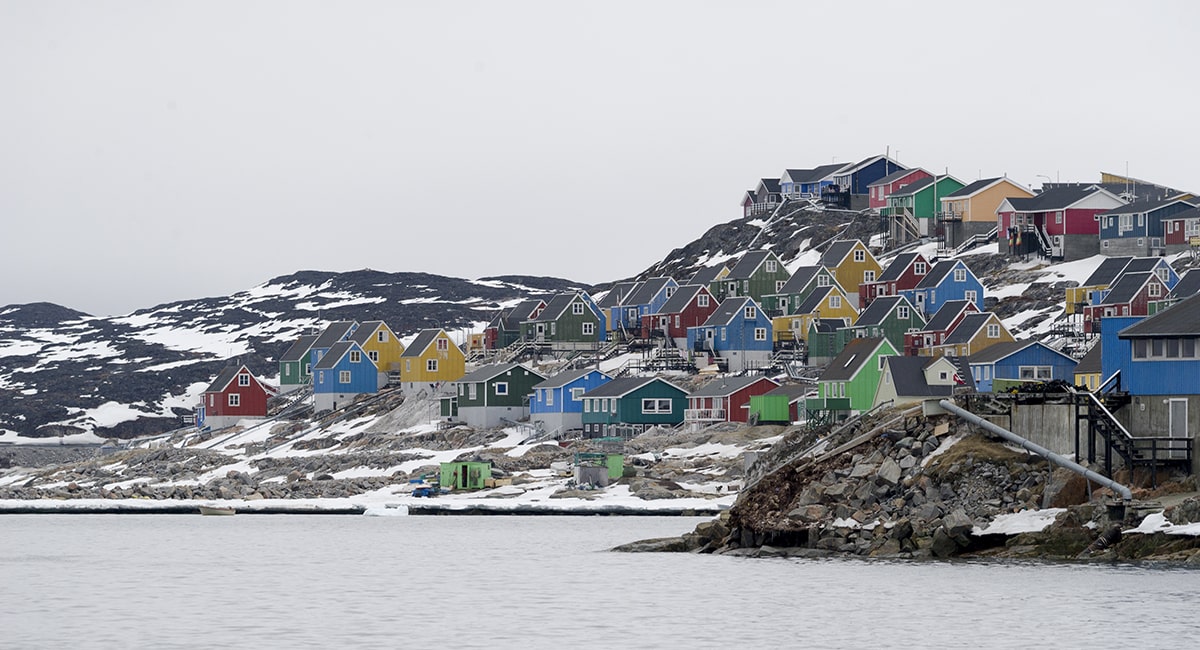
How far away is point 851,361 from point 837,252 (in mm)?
37046

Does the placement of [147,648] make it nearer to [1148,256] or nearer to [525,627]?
[525,627]

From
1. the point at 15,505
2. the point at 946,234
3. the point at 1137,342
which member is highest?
the point at 946,234

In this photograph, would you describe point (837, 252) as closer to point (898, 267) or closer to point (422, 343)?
point (898, 267)

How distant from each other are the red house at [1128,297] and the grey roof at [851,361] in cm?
1326

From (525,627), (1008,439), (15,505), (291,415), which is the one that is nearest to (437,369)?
(291,415)

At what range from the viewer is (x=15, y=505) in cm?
10038

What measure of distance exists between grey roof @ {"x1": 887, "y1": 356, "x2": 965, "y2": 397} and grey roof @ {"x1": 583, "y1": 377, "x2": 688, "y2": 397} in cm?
1677

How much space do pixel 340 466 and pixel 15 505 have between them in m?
17.4

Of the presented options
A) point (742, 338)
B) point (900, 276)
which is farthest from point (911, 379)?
point (900, 276)

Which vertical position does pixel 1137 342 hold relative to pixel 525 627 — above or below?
above

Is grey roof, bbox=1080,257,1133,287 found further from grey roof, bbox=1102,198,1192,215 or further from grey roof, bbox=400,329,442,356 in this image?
grey roof, bbox=400,329,442,356

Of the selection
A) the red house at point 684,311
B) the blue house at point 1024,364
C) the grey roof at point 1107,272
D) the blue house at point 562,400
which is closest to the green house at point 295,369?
the red house at point 684,311

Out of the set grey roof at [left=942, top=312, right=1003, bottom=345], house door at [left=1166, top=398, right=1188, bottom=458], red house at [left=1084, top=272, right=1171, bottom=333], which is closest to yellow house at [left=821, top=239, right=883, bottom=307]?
grey roof at [left=942, top=312, right=1003, bottom=345]

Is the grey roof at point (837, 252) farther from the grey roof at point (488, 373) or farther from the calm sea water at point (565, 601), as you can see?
the calm sea water at point (565, 601)
